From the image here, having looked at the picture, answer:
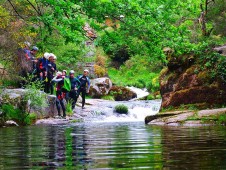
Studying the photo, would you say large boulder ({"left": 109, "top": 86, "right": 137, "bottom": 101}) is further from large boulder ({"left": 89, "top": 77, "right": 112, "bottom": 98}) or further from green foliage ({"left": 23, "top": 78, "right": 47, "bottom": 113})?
green foliage ({"left": 23, "top": 78, "right": 47, "bottom": 113})

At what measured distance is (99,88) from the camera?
31.4 meters

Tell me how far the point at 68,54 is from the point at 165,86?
1015 cm

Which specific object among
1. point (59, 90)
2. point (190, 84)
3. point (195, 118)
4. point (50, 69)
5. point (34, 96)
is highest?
point (50, 69)

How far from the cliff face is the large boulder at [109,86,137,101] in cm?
1264

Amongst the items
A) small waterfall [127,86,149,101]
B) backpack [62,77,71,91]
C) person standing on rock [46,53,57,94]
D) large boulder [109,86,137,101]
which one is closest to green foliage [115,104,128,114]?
person standing on rock [46,53,57,94]

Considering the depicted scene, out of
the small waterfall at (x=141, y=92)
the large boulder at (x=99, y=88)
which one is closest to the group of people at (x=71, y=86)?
the large boulder at (x=99, y=88)

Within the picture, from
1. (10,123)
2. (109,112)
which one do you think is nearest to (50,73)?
(109,112)

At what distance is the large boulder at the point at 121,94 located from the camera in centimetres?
3158

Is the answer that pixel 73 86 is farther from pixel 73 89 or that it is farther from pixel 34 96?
pixel 34 96

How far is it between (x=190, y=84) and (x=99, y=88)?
14811 millimetres

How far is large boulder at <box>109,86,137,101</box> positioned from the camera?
104 feet

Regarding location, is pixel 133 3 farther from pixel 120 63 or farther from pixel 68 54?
pixel 120 63

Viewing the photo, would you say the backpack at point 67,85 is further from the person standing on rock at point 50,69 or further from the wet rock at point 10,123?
the wet rock at point 10,123

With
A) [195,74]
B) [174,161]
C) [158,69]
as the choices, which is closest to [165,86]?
[195,74]
